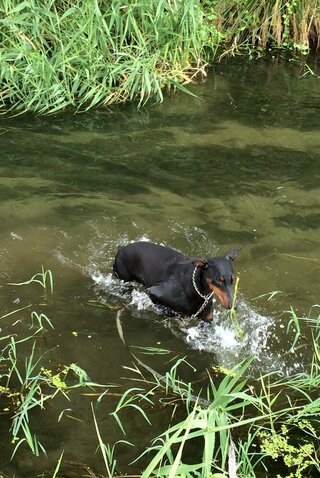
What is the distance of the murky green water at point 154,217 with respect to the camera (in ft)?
13.0

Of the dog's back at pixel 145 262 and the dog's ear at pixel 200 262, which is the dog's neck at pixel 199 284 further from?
the dog's back at pixel 145 262

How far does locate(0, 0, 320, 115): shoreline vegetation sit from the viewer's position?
6738 millimetres

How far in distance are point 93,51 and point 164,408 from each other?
15.9 ft

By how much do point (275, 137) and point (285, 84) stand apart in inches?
69.2

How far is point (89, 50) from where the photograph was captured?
22.7ft

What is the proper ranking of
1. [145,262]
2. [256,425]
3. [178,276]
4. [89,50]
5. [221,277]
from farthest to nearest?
[89,50] < [145,262] < [178,276] < [221,277] < [256,425]

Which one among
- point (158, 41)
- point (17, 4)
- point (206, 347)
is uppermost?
point (17, 4)

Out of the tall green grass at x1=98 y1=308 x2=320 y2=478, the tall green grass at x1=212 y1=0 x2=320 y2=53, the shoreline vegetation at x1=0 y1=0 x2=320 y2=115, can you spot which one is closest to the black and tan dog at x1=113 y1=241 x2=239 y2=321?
the tall green grass at x1=98 y1=308 x2=320 y2=478

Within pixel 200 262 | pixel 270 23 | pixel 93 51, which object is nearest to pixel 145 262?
pixel 200 262

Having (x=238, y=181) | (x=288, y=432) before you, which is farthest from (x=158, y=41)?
(x=288, y=432)

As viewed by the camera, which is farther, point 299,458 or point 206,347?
point 206,347

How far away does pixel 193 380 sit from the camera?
375 cm

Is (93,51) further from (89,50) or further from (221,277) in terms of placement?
(221,277)

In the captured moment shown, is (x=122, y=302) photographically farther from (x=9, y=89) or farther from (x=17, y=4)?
(x=17, y=4)
